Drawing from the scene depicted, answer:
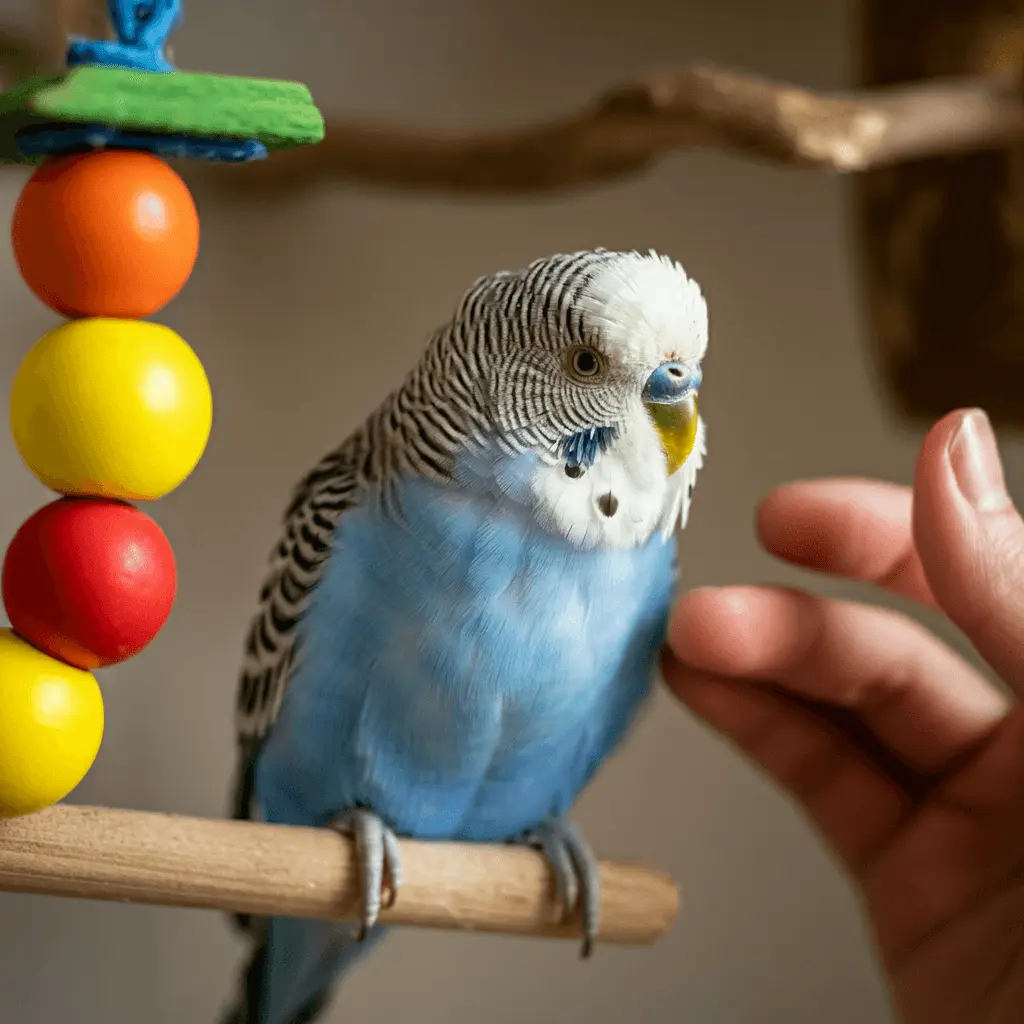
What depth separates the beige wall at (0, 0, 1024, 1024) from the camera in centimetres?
131

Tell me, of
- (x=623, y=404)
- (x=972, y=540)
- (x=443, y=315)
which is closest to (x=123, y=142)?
(x=623, y=404)

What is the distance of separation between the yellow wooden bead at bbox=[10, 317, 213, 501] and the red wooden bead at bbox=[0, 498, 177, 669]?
16 millimetres

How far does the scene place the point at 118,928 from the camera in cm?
117

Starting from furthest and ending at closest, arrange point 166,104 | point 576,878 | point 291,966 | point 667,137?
point 667,137 → point 291,966 → point 576,878 → point 166,104

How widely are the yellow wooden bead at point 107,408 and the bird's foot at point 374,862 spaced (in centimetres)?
30

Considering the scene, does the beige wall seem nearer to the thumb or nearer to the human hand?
the human hand

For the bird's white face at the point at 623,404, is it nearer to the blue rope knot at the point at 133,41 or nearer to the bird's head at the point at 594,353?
the bird's head at the point at 594,353

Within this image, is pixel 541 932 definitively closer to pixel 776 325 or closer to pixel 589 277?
pixel 589 277

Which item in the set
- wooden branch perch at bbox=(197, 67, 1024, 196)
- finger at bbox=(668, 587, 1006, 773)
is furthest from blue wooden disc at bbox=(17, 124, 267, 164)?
wooden branch perch at bbox=(197, 67, 1024, 196)

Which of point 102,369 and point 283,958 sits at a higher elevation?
point 102,369

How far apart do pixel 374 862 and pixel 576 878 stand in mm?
165

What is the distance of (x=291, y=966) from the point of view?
0.91m

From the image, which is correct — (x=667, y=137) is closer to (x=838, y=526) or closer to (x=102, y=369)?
(x=838, y=526)

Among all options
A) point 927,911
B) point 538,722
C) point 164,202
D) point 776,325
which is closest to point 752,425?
point 776,325
